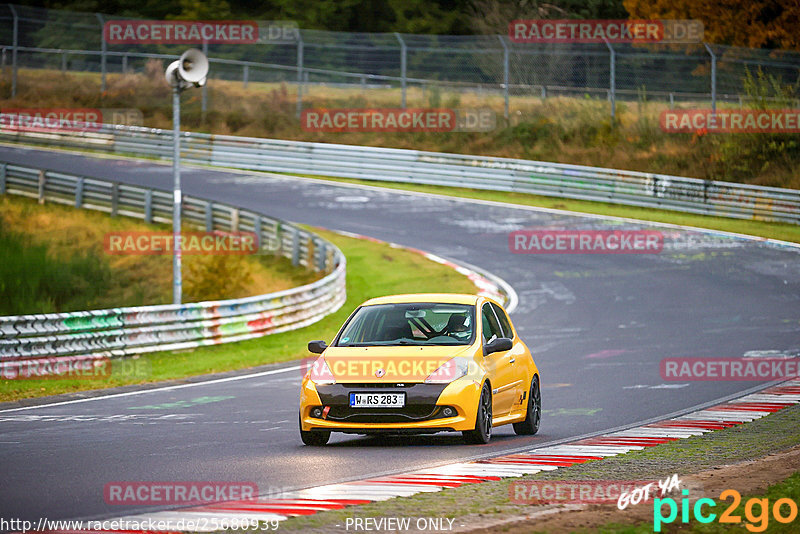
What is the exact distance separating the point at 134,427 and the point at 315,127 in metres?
37.6

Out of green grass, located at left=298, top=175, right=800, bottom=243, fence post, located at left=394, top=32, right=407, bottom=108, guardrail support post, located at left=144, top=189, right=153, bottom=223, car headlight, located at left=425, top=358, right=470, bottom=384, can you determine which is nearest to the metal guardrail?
guardrail support post, located at left=144, top=189, right=153, bottom=223

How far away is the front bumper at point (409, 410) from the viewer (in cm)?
1115

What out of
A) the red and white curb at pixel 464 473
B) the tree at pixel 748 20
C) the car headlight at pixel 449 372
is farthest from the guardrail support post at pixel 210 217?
the tree at pixel 748 20

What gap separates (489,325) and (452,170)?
2993 centimetres

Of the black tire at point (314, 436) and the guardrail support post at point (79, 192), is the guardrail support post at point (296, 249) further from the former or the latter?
the black tire at point (314, 436)

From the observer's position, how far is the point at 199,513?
785cm

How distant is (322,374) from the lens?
37.7ft

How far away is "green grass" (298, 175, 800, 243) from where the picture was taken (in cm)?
3441

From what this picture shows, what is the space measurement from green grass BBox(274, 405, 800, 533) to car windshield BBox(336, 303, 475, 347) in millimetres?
1654

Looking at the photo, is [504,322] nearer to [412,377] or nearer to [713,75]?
[412,377]

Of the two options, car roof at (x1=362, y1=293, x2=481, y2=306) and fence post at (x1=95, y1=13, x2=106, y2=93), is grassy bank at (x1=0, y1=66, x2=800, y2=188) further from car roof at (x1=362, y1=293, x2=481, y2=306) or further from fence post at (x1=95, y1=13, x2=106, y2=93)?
car roof at (x1=362, y1=293, x2=481, y2=306)

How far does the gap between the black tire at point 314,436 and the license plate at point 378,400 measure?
47 cm

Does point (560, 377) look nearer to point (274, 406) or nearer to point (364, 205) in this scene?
point (274, 406)

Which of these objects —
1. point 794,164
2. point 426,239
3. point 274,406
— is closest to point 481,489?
point 274,406
